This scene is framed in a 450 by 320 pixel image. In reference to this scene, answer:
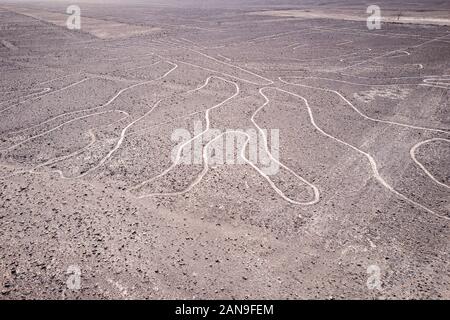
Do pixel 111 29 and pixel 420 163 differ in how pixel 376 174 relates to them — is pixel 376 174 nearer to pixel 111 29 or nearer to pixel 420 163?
pixel 420 163

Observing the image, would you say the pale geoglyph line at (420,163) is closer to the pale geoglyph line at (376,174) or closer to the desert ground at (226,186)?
the desert ground at (226,186)

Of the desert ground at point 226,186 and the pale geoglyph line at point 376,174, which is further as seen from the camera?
the pale geoglyph line at point 376,174

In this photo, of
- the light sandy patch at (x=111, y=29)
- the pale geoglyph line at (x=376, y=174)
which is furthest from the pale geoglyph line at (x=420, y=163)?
the light sandy patch at (x=111, y=29)

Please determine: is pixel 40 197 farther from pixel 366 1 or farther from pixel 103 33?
pixel 366 1

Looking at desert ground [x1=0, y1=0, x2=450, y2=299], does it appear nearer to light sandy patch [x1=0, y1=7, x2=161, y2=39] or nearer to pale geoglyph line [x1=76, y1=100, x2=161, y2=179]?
pale geoglyph line [x1=76, y1=100, x2=161, y2=179]

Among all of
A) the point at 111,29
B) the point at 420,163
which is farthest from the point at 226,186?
the point at 111,29

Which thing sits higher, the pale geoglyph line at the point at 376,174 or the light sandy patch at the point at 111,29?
the light sandy patch at the point at 111,29

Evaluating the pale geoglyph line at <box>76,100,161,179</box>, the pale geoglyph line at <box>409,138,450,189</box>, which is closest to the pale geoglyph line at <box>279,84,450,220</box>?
the pale geoglyph line at <box>409,138,450,189</box>

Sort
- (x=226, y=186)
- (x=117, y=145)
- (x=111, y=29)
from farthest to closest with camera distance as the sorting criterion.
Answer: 1. (x=111, y=29)
2. (x=117, y=145)
3. (x=226, y=186)
